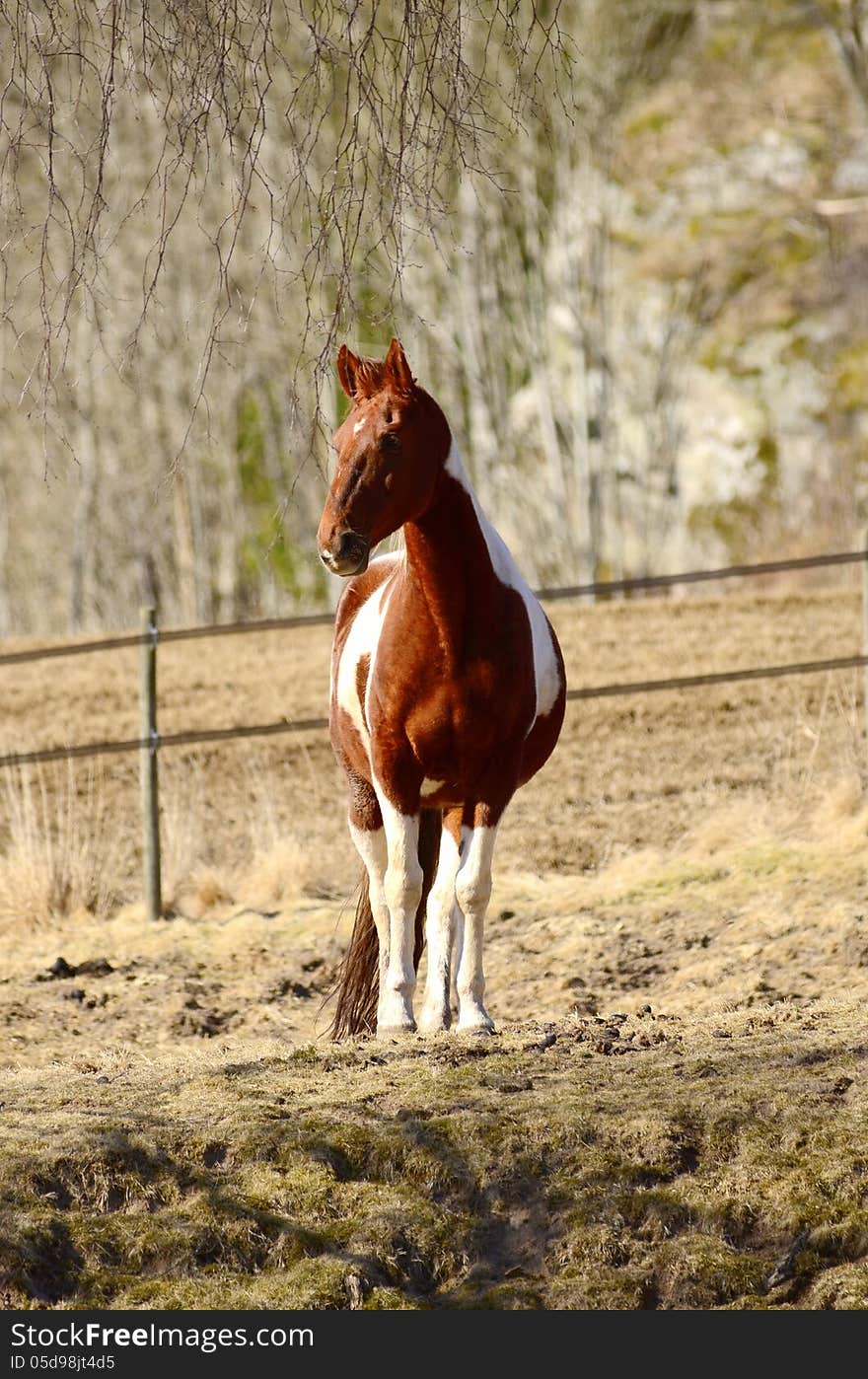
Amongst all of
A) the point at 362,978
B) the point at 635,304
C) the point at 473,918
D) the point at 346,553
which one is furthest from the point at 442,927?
the point at 635,304

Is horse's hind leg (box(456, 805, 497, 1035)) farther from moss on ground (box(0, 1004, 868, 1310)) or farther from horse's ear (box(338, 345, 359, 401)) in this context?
horse's ear (box(338, 345, 359, 401))

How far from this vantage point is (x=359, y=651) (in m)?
5.90

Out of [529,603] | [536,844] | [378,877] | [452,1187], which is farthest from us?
[536,844]

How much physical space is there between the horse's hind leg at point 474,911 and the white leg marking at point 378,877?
330mm

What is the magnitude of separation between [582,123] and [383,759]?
1512cm

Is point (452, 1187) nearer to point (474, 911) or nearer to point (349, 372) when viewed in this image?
point (474, 911)

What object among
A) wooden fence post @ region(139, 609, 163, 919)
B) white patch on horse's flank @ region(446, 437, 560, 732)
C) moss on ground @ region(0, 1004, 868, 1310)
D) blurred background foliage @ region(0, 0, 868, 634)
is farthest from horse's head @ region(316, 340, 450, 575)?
blurred background foliage @ region(0, 0, 868, 634)

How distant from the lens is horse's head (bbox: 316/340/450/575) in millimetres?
5066

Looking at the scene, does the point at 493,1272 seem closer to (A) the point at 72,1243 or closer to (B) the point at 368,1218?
(B) the point at 368,1218

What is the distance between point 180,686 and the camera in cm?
1370

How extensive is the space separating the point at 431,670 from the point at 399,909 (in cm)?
86

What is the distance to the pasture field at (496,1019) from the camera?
435 centimetres

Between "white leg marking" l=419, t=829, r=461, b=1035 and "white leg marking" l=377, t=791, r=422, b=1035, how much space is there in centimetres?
6

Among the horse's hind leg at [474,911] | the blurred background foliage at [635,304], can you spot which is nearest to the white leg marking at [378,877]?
the horse's hind leg at [474,911]
